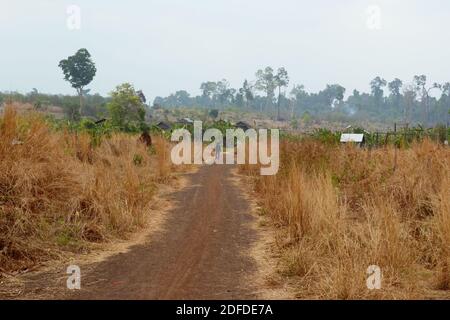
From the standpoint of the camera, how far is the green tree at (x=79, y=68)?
181 ft

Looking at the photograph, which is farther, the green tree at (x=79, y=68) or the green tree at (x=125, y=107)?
the green tree at (x=79, y=68)

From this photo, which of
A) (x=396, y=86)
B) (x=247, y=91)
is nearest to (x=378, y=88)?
(x=396, y=86)

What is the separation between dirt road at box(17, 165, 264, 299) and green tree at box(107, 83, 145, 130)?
29202mm

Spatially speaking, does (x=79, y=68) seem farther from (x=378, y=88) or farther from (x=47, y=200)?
(x=378, y=88)

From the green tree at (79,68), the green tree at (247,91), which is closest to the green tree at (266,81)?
the green tree at (247,91)

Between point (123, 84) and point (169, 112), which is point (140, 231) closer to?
point (123, 84)

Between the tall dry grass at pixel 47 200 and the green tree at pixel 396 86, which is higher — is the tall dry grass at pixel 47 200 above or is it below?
below

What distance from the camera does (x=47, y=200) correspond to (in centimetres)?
604

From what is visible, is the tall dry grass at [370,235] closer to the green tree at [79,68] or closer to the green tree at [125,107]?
the green tree at [125,107]

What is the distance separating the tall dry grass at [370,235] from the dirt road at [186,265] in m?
0.58

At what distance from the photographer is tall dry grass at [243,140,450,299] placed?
161 inches

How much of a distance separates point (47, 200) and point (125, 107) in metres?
31.9

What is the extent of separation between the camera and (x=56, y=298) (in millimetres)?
4031

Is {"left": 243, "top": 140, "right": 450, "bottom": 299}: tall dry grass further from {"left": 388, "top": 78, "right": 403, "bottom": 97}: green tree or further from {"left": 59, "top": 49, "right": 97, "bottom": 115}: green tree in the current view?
{"left": 388, "top": 78, "right": 403, "bottom": 97}: green tree
